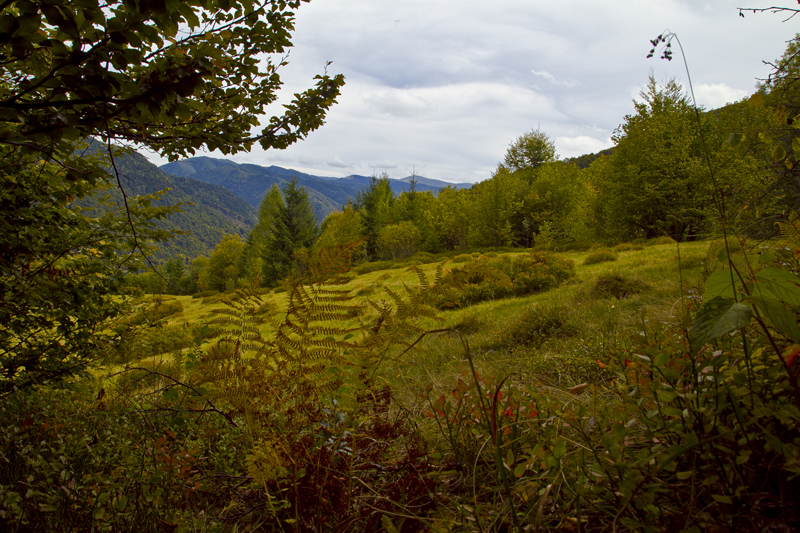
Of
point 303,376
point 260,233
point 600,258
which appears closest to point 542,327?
point 303,376

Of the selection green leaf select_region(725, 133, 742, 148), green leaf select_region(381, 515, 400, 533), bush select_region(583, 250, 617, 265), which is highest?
green leaf select_region(725, 133, 742, 148)

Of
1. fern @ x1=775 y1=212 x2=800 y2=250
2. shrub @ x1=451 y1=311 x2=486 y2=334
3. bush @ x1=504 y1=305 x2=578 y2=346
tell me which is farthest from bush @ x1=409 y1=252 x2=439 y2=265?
fern @ x1=775 y1=212 x2=800 y2=250

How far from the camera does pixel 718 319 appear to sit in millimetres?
767

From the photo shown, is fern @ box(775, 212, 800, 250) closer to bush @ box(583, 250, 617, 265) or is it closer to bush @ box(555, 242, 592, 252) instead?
bush @ box(583, 250, 617, 265)

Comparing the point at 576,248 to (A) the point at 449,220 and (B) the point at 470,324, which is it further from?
(A) the point at 449,220

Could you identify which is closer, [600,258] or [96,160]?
[96,160]

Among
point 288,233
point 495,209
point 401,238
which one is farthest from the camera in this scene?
point 288,233

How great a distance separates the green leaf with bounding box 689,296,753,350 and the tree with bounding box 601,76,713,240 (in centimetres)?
2322

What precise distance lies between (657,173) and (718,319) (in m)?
25.8

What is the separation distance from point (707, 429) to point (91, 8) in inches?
77.5

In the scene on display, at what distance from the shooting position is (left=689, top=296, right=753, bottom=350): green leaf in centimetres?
70

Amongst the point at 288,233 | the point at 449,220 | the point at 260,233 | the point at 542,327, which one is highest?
the point at 449,220

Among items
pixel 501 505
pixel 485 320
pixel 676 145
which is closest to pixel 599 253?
pixel 485 320

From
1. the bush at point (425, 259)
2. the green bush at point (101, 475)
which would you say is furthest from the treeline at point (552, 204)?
the bush at point (425, 259)
